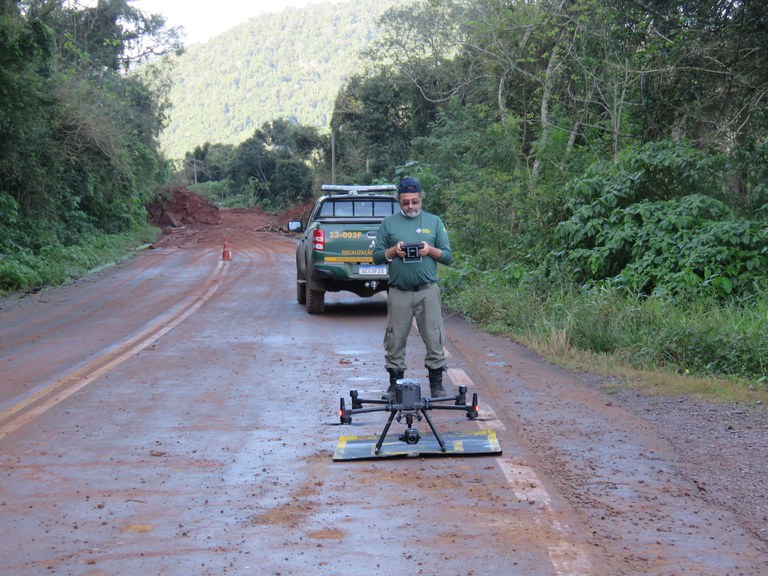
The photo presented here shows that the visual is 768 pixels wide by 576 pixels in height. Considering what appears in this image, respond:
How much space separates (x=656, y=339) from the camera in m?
11.1

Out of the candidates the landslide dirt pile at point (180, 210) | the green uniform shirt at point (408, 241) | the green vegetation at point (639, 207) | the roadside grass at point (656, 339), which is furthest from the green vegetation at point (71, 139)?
the green uniform shirt at point (408, 241)

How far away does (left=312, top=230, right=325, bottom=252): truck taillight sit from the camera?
15859 mm

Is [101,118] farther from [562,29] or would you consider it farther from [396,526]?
[396,526]

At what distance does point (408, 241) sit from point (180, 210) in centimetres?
5305

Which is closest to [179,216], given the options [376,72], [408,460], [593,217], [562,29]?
[376,72]

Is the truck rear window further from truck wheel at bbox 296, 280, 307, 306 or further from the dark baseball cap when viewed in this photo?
the dark baseball cap

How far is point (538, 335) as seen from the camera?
1286 cm

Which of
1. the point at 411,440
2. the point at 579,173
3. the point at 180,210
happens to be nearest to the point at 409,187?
the point at 411,440

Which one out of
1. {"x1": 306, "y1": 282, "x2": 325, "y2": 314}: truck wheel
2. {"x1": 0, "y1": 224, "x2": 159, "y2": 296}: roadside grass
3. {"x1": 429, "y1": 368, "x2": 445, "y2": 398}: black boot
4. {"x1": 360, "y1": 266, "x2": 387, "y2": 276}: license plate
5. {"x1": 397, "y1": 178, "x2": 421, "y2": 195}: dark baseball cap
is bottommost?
{"x1": 0, "y1": 224, "x2": 159, "y2": 296}: roadside grass

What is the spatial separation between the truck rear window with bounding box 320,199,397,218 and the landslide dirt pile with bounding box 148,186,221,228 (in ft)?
130

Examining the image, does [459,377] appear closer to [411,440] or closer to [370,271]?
[411,440]

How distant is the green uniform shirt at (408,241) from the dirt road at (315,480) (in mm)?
1268

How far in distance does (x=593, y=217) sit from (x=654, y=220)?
1.52 metres

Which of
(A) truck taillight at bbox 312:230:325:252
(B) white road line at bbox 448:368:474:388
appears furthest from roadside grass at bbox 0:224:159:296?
(B) white road line at bbox 448:368:474:388
